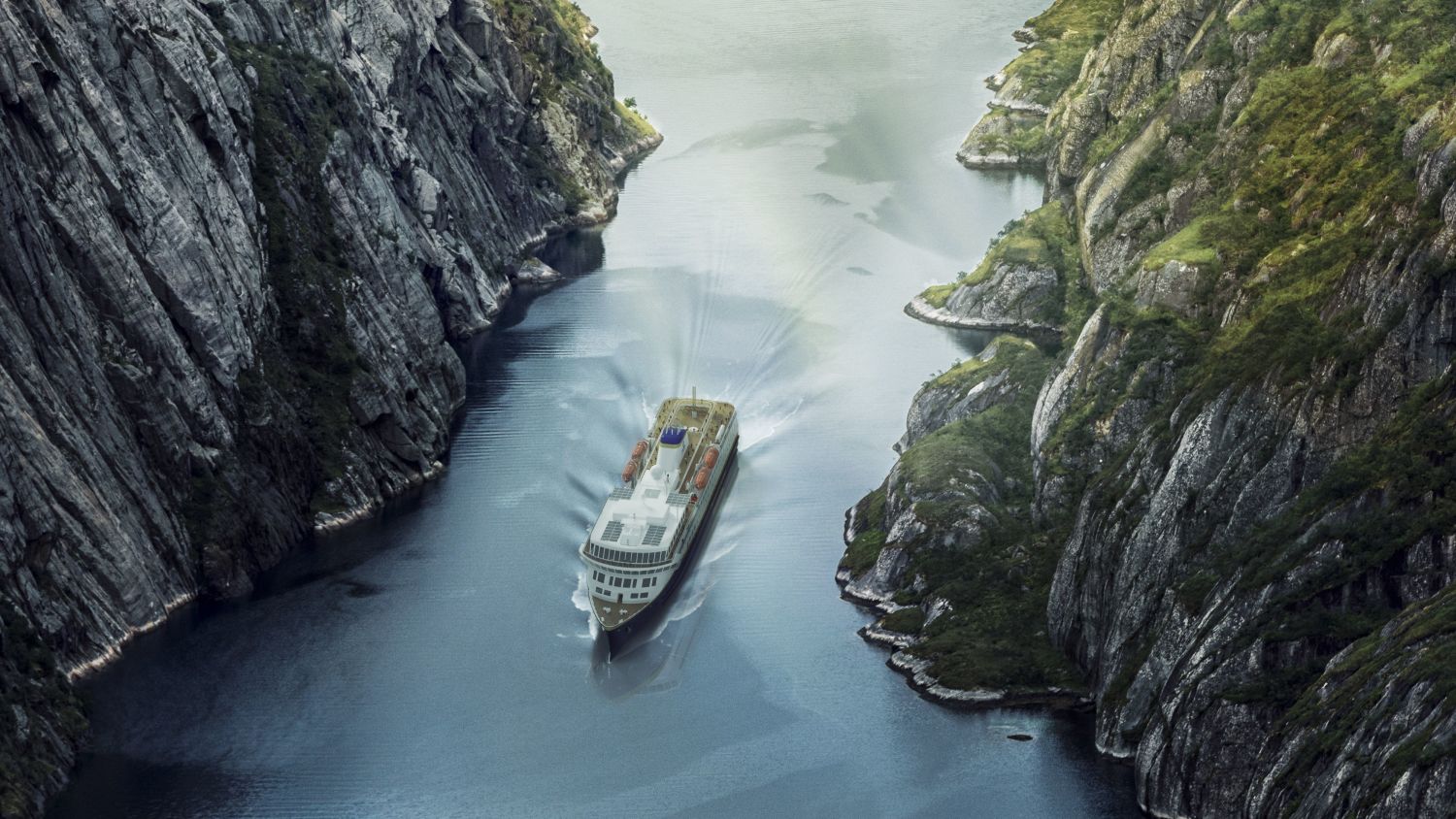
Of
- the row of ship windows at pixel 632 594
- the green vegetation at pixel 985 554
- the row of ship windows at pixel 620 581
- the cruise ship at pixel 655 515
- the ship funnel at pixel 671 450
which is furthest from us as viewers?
the ship funnel at pixel 671 450

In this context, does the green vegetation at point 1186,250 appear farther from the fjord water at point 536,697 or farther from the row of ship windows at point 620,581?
the row of ship windows at point 620,581

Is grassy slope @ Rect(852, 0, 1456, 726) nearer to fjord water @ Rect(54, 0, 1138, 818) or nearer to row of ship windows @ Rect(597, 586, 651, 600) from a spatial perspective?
fjord water @ Rect(54, 0, 1138, 818)

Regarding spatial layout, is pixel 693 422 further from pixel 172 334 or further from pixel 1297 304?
pixel 1297 304

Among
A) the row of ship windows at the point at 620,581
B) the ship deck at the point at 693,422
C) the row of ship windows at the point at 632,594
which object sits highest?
the row of ship windows at the point at 620,581

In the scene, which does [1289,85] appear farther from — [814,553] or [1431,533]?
[1431,533]

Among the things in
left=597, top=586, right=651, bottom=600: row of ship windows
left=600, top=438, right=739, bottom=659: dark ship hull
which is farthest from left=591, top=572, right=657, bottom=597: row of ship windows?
left=600, top=438, right=739, bottom=659: dark ship hull

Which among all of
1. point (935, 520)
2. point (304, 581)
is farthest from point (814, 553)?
point (304, 581)

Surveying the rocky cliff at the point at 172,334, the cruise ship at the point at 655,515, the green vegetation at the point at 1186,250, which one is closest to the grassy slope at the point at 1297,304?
the green vegetation at the point at 1186,250

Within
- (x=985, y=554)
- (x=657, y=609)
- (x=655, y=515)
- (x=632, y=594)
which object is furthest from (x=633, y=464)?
(x=985, y=554)
